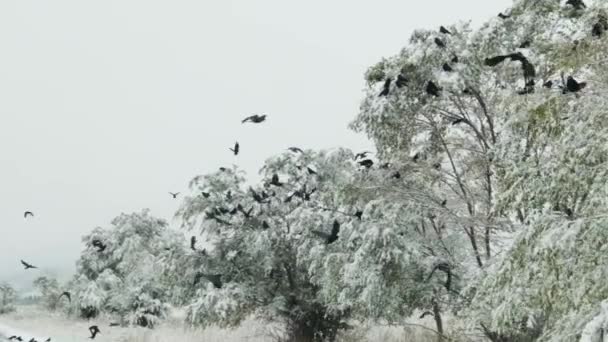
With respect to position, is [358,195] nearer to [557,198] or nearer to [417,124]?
[417,124]

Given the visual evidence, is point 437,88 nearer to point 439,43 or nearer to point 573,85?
point 439,43

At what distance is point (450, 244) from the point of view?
46.8 feet

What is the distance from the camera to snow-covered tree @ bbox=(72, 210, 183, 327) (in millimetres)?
26672

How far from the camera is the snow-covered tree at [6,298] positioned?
36.4 meters

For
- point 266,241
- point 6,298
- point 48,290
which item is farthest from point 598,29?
point 6,298

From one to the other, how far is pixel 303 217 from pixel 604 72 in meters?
7.48

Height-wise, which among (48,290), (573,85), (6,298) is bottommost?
(6,298)

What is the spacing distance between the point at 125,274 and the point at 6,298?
39.9ft

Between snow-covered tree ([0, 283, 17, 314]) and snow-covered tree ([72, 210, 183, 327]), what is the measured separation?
934 centimetres

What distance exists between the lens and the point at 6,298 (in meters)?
36.9

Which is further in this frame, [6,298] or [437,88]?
[6,298]

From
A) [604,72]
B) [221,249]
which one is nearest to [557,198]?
[604,72]

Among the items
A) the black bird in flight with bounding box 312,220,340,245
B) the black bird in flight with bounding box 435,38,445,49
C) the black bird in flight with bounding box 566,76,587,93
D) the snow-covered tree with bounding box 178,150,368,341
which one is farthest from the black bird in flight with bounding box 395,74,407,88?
the snow-covered tree with bounding box 178,150,368,341

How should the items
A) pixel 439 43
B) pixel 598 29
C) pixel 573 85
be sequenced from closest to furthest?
1. pixel 573 85
2. pixel 598 29
3. pixel 439 43
